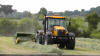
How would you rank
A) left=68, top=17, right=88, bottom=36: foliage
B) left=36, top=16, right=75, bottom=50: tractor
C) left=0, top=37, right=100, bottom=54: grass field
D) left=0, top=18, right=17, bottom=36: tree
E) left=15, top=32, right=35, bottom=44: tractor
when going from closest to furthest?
left=0, top=37, right=100, bottom=54: grass field < left=36, top=16, right=75, bottom=50: tractor < left=15, top=32, right=35, bottom=44: tractor < left=0, top=18, right=17, bottom=36: tree < left=68, top=17, right=88, bottom=36: foliage

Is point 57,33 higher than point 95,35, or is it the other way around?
point 57,33

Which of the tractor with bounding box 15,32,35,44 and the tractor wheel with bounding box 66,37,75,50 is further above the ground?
the tractor wheel with bounding box 66,37,75,50

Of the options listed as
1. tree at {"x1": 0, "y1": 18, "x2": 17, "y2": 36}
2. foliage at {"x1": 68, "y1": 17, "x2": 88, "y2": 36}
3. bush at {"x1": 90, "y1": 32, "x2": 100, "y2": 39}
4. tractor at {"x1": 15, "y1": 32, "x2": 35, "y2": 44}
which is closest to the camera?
tractor at {"x1": 15, "y1": 32, "x2": 35, "y2": 44}

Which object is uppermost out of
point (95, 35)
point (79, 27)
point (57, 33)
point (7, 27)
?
point (57, 33)

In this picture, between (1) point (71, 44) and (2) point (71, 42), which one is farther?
Answer: (1) point (71, 44)

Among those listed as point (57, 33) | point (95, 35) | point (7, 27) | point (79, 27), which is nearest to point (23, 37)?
point (57, 33)

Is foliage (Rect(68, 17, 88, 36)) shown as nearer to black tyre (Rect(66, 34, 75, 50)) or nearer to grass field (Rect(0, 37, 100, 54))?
grass field (Rect(0, 37, 100, 54))

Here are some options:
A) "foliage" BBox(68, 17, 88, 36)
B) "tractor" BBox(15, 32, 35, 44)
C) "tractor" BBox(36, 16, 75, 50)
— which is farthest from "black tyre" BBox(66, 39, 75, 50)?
"foliage" BBox(68, 17, 88, 36)

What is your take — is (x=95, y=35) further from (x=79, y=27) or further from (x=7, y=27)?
(x=7, y=27)

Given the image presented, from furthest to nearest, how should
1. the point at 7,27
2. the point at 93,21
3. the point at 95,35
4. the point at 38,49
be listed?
the point at 93,21 → the point at 7,27 → the point at 95,35 → the point at 38,49

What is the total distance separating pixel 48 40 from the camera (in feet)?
59.6

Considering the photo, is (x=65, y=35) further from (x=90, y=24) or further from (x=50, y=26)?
(x=90, y=24)

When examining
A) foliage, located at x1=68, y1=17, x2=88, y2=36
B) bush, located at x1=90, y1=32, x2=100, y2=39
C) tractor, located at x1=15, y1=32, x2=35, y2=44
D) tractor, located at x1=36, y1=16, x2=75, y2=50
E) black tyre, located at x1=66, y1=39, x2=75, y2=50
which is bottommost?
bush, located at x1=90, y1=32, x2=100, y2=39

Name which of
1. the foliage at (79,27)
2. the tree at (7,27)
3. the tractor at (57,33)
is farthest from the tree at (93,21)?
the tractor at (57,33)
